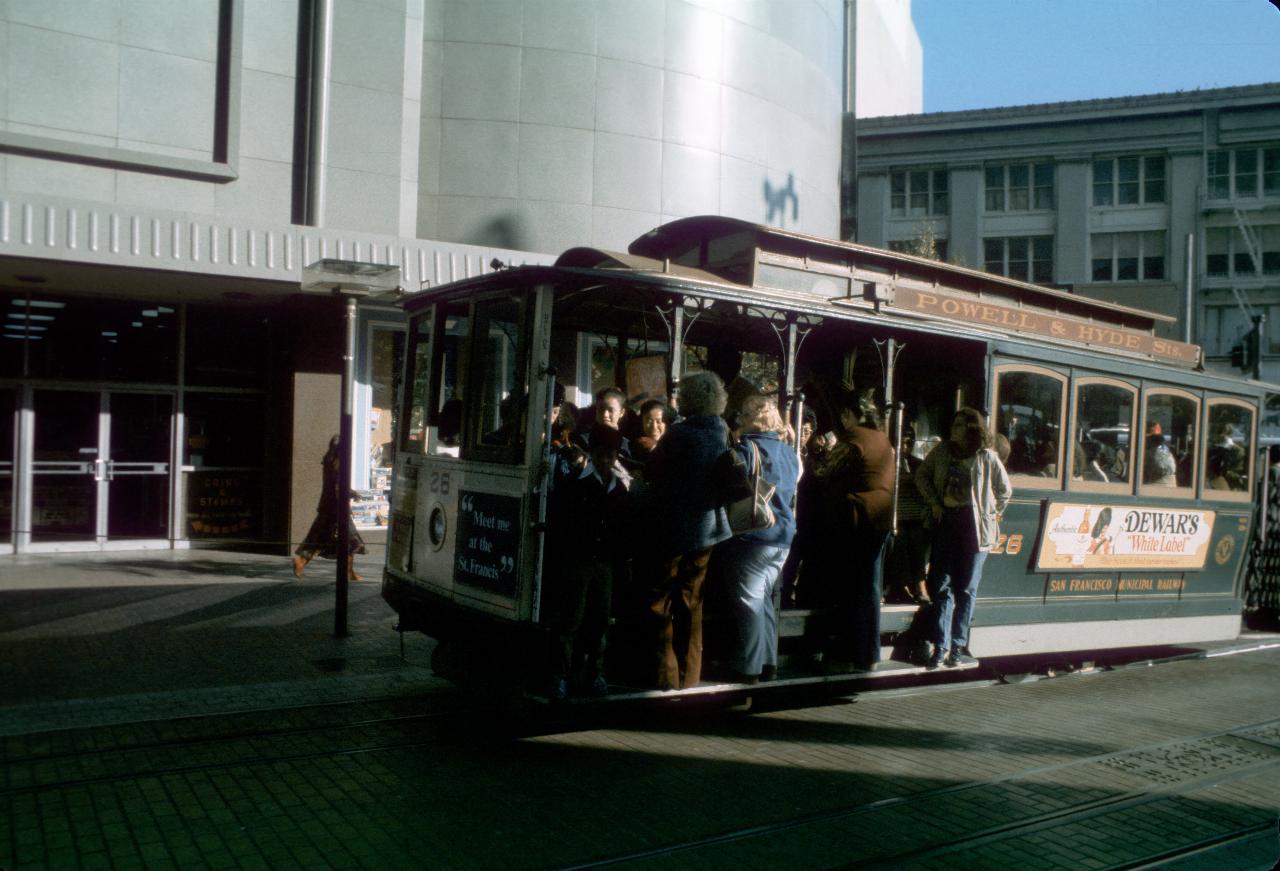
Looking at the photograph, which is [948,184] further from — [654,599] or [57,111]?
[654,599]

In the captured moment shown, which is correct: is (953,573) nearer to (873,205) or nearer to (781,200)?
(781,200)

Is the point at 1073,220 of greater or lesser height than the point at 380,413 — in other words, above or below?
above

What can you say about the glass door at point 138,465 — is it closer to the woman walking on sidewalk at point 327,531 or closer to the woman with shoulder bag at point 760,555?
the woman walking on sidewalk at point 327,531

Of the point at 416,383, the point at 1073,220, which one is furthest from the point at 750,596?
the point at 1073,220

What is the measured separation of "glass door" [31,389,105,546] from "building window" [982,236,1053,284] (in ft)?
108

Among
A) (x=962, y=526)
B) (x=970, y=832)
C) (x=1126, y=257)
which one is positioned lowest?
(x=970, y=832)

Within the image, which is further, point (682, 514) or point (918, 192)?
point (918, 192)

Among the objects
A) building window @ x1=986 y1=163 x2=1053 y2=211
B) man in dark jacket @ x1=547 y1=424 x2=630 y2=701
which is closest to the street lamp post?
man in dark jacket @ x1=547 y1=424 x2=630 y2=701

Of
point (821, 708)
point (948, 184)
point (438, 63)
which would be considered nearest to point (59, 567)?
point (438, 63)

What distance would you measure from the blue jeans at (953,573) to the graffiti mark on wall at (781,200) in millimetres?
11116

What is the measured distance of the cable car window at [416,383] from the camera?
7.45m

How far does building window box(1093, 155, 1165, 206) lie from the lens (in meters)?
37.6

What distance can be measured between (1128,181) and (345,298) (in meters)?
36.4

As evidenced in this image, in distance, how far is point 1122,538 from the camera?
9.18 m
